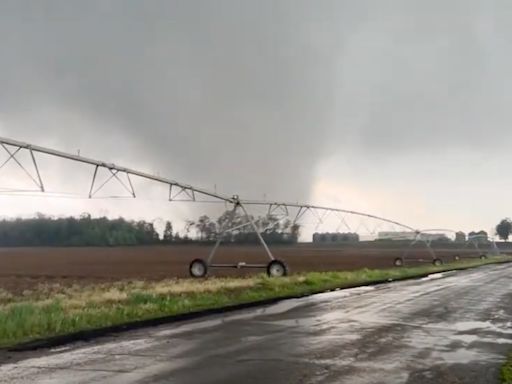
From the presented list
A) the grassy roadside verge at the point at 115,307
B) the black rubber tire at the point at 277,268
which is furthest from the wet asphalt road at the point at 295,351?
the black rubber tire at the point at 277,268

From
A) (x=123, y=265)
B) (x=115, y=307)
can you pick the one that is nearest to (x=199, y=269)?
(x=115, y=307)

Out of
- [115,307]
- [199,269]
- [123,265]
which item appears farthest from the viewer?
[123,265]

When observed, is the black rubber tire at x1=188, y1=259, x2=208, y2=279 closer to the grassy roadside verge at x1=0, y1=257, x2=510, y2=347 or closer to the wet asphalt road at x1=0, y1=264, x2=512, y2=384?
the grassy roadside verge at x1=0, y1=257, x2=510, y2=347

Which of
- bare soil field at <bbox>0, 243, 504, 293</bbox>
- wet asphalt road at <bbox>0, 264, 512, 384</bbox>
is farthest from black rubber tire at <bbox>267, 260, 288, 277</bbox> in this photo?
wet asphalt road at <bbox>0, 264, 512, 384</bbox>

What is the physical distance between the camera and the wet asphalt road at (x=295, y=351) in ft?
30.7

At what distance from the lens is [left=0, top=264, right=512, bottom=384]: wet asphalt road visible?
935 cm

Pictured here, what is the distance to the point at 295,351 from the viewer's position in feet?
37.9

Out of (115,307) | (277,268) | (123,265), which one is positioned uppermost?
(123,265)

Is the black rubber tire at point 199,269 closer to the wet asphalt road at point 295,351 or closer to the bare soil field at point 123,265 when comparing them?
the bare soil field at point 123,265

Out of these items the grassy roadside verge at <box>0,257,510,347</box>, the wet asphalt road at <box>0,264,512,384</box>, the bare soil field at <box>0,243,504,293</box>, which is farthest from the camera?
the bare soil field at <box>0,243,504,293</box>

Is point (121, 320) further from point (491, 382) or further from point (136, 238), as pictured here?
point (136, 238)

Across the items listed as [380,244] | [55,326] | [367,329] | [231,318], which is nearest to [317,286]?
[231,318]

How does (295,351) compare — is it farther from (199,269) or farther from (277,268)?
(199,269)

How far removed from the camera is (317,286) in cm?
2959
